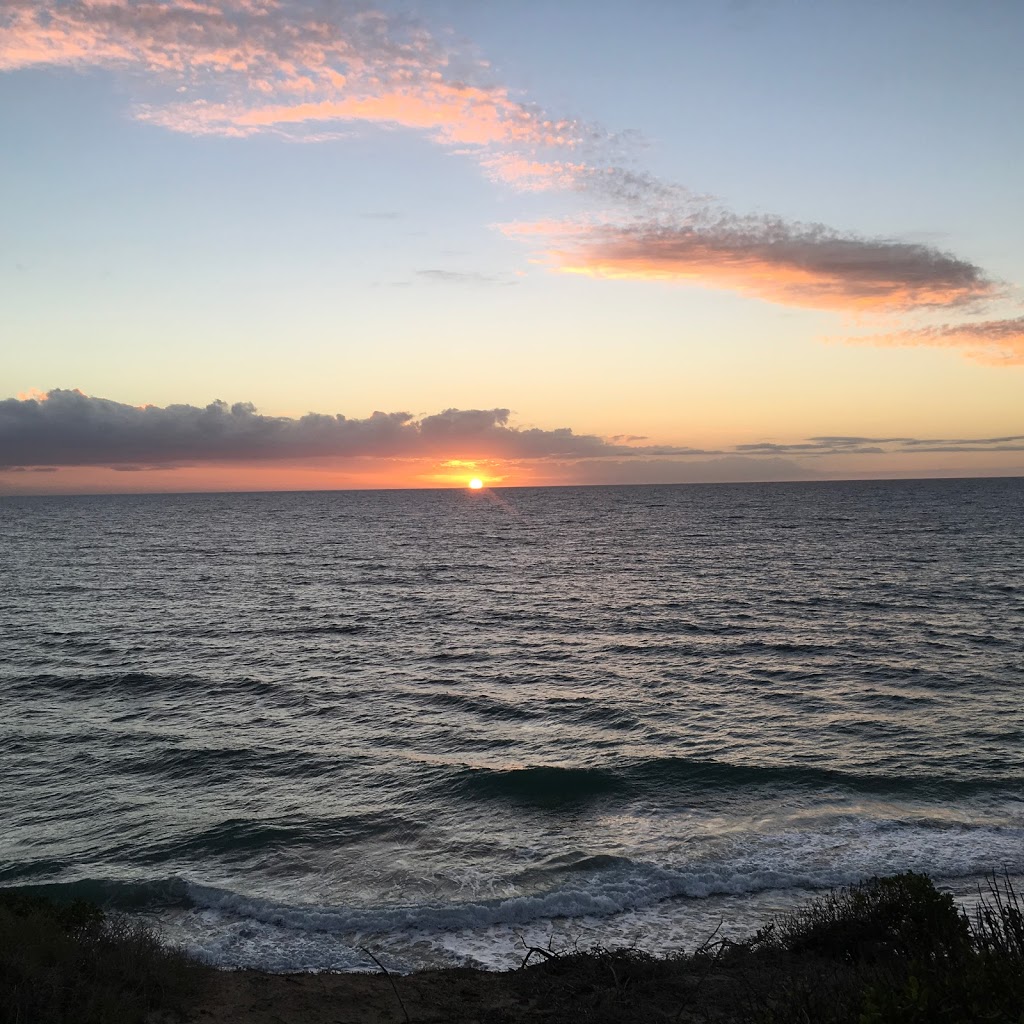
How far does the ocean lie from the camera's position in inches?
645

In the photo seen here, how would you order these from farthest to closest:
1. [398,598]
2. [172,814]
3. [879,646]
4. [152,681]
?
1. [398,598]
2. [879,646]
3. [152,681]
4. [172,814]

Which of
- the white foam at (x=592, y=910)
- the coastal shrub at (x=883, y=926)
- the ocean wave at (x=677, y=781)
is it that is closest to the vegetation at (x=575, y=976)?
the coastal shrub at (x=883, y=926)

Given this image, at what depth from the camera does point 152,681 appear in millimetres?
35031

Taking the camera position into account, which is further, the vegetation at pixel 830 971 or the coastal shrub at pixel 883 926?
the coastal shrub at pixel 883 926

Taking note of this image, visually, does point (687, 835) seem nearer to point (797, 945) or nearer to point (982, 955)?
point (797, 945)

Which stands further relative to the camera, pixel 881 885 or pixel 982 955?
pixel 881 885

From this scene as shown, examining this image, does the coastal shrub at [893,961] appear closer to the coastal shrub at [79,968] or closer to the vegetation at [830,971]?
the vegetation at [830,971]

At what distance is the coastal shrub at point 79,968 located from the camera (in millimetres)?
10086

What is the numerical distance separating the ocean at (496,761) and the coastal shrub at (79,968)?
215 centimetres

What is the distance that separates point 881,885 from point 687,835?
6.32 meters

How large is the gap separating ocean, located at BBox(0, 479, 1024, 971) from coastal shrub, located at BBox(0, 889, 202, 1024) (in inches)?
84.7

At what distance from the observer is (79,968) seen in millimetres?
11156

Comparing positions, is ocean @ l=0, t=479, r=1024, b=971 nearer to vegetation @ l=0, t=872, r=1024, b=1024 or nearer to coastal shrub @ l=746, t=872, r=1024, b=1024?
vegetation @ l=0, t=872, r=1024, b=1024

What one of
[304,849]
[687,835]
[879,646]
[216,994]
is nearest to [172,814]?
[304,849]
